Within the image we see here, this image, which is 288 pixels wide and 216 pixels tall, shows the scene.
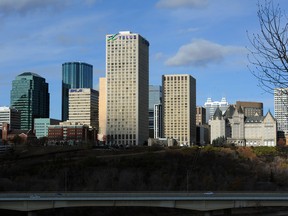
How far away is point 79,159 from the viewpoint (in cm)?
10981

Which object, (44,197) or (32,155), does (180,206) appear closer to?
(44,197)

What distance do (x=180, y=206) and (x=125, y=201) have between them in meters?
6.25

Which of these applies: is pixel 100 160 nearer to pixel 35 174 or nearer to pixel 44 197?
pixel 35 174

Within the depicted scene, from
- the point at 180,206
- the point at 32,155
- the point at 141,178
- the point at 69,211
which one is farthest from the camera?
the point at 32,155

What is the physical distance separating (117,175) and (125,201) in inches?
1405

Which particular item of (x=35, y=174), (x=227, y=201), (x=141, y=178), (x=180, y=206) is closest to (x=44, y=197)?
(x=180, y=206)

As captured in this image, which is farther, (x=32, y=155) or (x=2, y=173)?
(x=32, y=155)

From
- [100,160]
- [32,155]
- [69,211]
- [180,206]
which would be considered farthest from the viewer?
[32,155]

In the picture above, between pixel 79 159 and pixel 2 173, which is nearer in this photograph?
pixel 2 173

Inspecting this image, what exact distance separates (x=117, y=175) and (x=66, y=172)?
1004 cm

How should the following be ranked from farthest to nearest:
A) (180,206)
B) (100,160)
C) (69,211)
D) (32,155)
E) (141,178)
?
(32,155) < (100,160) < (141,178) < (69,211) < (180,206)

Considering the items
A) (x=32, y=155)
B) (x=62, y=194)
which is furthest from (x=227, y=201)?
(x=32, y=155)

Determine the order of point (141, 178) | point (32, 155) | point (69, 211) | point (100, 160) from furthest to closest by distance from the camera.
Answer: point (32, 155)
point (100, 160)
point (141, 178)
point (69, 211)

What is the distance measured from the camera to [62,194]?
54781 mm
